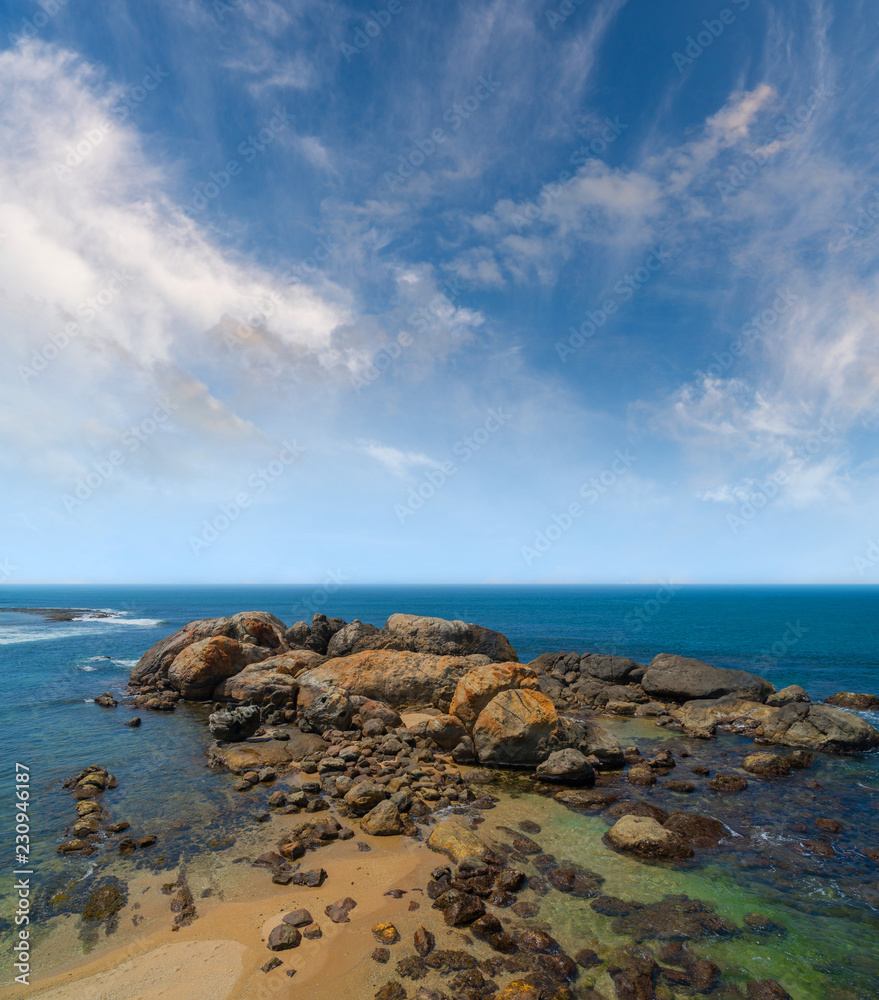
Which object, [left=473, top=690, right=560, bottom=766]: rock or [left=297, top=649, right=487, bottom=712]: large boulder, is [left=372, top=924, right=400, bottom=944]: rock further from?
[left=297, top=649, right=487, bottom=712]: large boulder

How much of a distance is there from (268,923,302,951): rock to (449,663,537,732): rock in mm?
12850

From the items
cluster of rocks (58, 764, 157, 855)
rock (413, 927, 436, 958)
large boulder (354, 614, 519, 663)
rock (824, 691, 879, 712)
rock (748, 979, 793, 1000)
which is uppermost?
large boulder (354, 614, 519, 663)

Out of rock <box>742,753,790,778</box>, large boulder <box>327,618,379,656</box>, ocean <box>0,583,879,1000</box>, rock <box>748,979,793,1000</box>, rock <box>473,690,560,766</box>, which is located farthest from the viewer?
large boulder <box>327,618,379,656</box>

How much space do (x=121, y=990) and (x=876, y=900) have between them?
17352 mm

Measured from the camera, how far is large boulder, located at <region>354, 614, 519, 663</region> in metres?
32.7

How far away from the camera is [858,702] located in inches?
1270

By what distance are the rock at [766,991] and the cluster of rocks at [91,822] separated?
50.0 ft

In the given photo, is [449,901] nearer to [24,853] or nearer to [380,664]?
[24,853]

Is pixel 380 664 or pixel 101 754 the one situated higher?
pixel 380 664

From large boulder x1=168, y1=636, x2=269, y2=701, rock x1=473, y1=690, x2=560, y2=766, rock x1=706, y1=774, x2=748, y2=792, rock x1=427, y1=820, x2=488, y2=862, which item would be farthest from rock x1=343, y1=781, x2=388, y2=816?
large boulder x1=168, y1=636, x2=269, y2=701

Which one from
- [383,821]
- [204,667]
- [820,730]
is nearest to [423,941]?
[383,821]

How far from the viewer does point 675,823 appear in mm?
15312

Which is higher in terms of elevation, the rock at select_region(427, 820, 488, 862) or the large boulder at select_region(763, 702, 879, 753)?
the rock at select_region(427, 820, 488, 862)

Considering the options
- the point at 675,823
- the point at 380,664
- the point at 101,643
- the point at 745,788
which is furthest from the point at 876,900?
the point at 101,643
